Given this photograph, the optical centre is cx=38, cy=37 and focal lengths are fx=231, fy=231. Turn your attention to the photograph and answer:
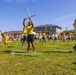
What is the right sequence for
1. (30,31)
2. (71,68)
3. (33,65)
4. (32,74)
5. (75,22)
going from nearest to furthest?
(32,74)
(71,68)
(33,65)
(30,31)
(75,22)

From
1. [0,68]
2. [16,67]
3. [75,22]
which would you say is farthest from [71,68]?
[75,22]

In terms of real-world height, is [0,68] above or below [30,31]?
below

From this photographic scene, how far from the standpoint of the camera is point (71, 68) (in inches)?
322

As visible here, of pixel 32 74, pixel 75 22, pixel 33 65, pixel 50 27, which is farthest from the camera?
pixel 50 27

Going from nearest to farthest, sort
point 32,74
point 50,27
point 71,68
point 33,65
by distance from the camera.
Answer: point 32,74 → point 71,68 → point 33,65 → point 50,27

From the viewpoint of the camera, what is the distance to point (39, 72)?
7.68 metres

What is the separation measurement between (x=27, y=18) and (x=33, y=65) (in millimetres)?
5827

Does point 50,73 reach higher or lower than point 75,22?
lower

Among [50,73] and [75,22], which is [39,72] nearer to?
[50,73]

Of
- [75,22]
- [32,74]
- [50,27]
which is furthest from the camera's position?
[50,27]

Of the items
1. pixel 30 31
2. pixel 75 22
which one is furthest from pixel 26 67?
pixel 75 22

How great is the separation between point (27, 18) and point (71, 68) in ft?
22.0

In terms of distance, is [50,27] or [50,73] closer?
[50,73]

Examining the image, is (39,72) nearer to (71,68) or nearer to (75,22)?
(71,68)
